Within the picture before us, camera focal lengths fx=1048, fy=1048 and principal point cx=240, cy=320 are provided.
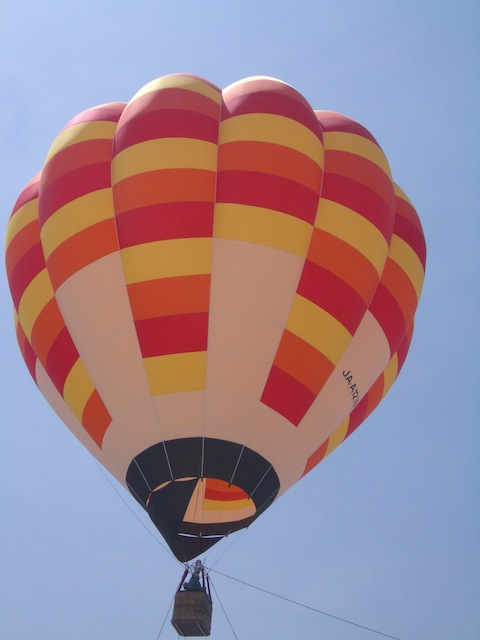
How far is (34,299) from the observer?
35.1 ft

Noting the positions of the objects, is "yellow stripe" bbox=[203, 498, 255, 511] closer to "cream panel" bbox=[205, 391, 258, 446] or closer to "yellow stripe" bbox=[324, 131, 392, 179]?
"cream panel" bbox=[205, 391, 258, 446]

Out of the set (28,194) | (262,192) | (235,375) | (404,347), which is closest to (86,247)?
(28,194)

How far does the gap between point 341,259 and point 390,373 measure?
2151 millimetres

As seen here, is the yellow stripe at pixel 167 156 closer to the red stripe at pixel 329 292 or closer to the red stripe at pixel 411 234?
the red stripe at pixel 329 292

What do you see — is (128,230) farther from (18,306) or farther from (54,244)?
(18,306)

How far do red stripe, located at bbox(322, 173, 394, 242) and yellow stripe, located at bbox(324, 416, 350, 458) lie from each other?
2113 millimetres

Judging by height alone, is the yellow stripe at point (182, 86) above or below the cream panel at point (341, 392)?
above

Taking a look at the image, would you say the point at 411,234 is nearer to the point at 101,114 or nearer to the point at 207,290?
the point at 207,290

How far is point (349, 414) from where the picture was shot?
11.0 metres

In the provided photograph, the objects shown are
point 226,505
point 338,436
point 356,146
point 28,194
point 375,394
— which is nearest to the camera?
point 226,505

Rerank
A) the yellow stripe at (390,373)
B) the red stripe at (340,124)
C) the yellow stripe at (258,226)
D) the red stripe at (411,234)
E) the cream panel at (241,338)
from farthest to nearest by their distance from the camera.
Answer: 1. the yellow stripe at (390,373)
2. the red stripe at (411,234)
3. the red stripe at (340,124)
4. the yellow stripe at (258,226)
5. the cream panel at (241,338)

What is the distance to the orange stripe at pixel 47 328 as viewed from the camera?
34.4 feet

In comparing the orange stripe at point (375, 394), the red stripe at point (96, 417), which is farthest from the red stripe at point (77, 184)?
the orange stripe at point (375, 394)

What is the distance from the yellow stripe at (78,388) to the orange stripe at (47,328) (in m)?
0.41
